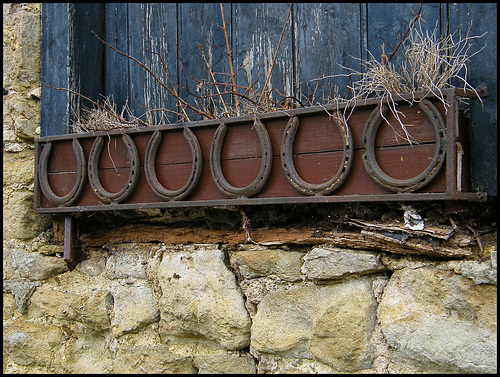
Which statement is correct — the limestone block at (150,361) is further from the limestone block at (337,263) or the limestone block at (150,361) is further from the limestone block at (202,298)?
the limestone block at (337,263)

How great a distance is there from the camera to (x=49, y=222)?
1.92 metres

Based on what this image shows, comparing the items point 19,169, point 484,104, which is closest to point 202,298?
point 19,169

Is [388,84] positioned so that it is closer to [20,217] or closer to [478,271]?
[478,271]

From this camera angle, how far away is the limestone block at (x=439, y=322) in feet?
4.06

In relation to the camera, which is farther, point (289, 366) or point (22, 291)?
point (22, 291)

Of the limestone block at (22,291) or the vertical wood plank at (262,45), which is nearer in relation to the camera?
the vertical wood plank at (262,45)

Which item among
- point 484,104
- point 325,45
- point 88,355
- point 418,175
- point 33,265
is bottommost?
point 88,355

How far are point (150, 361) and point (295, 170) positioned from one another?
2.68 feet

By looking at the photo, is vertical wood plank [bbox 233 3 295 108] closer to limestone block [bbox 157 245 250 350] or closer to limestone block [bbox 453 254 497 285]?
limestone block [bbox 157 245 250 350]

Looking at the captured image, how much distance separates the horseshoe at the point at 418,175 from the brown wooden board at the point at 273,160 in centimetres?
1

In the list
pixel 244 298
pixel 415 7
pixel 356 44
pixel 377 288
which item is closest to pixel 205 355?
pixel 244 298

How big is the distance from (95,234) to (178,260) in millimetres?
412

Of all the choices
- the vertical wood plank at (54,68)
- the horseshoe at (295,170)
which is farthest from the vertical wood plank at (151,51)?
the horseshoe at (295,170)

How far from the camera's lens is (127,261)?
177cm
